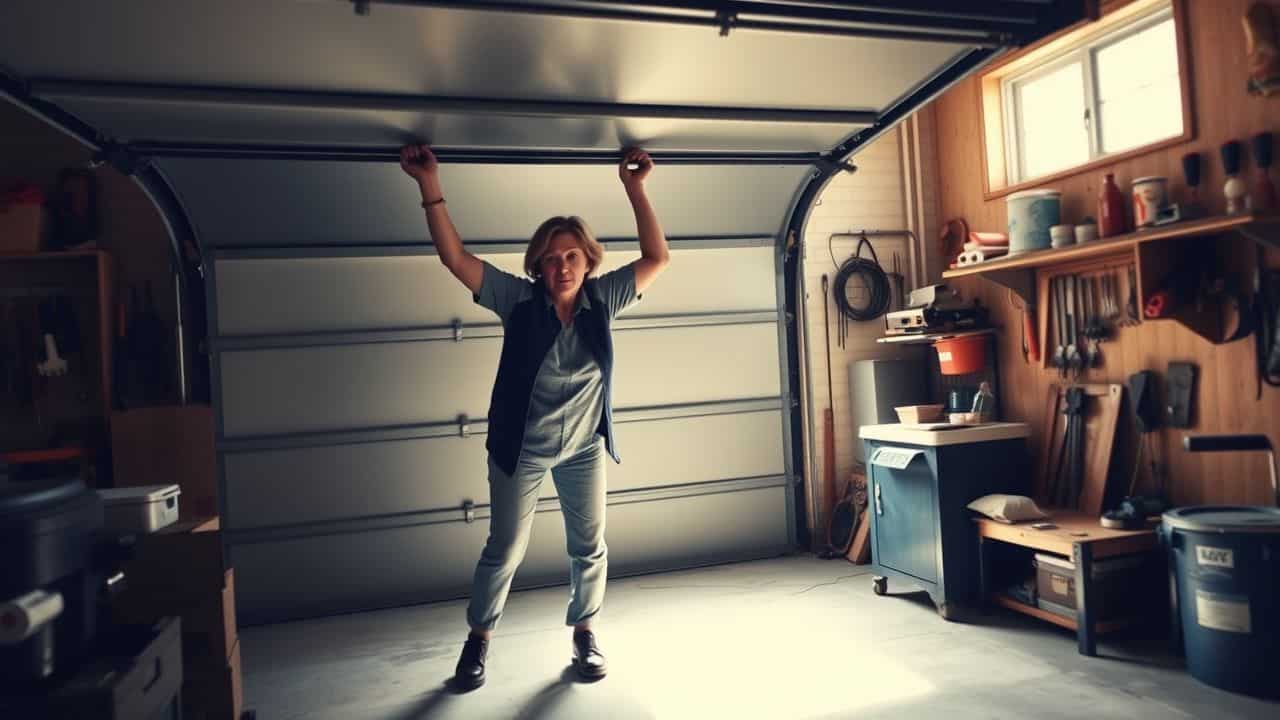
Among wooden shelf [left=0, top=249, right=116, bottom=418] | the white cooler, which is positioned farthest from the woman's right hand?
wooden shelf [left=0, top=249, right=116, bottom=418]

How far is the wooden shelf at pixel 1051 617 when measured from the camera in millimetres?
3270

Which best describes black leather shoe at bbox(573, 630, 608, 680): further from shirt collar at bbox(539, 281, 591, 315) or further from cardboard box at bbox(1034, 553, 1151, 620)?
cardboard box at bbox(1034, 553, 1151, 620)

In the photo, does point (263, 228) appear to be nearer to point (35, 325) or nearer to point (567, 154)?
point (35, 325)

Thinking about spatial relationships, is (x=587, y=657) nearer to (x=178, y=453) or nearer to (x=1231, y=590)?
(x=1231, y=590)

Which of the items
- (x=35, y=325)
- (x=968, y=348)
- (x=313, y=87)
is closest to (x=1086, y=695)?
(x=968, y=348)

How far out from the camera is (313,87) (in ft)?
8.64

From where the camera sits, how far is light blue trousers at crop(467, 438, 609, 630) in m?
3.11

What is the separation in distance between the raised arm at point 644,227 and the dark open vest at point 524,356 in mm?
239

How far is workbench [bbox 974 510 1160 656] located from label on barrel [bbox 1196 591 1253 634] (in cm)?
42

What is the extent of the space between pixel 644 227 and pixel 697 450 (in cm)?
206

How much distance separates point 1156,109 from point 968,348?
1.51 m

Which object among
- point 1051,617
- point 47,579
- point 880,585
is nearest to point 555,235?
point 47,579

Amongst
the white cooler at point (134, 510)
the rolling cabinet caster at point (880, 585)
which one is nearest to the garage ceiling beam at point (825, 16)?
the white cooler at point (134, 510)

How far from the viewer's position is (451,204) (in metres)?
4.26
